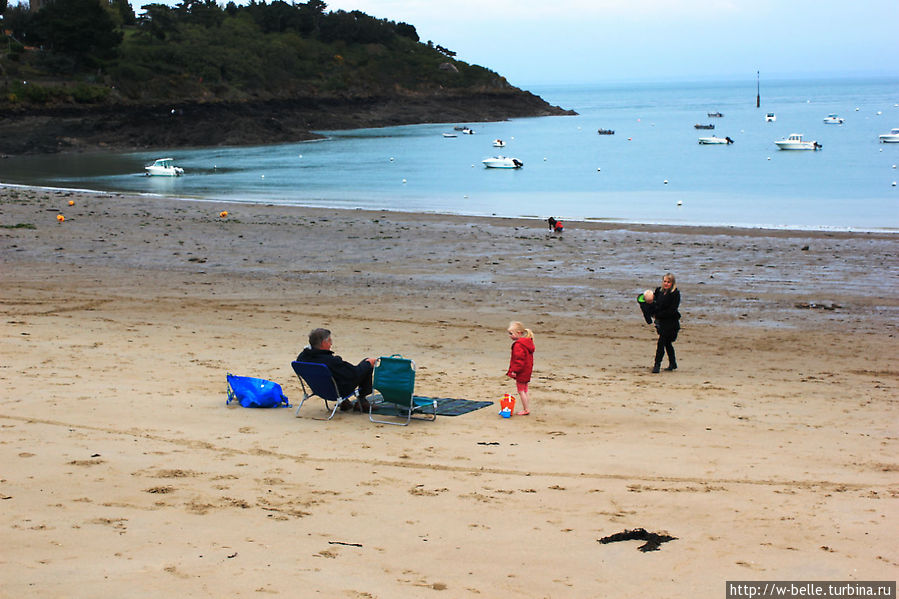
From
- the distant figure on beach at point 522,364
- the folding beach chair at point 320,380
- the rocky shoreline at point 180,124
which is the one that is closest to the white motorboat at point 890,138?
the rocky shoreline at point 180,124

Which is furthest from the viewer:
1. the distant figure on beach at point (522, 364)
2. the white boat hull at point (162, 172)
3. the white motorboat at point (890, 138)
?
the white motorboat at point (890, 138)

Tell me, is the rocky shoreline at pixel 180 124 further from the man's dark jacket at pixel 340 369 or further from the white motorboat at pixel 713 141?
the man's dark jacket at pixel 340 369

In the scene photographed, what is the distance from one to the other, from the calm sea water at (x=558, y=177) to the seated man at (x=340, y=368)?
2333 centimetres

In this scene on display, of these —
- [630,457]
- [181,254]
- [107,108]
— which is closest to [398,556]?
[630,457]

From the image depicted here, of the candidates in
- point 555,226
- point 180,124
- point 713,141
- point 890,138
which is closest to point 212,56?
point 180,124

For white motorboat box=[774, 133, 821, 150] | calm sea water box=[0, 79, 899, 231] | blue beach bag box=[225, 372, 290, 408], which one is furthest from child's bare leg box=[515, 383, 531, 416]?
white motorboat box=[774, 133, 821, 150]

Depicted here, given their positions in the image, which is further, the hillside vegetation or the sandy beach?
the hillside vegetation

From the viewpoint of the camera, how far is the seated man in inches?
347

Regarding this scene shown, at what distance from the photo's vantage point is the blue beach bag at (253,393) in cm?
902

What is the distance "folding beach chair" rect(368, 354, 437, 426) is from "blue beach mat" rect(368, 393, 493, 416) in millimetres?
150

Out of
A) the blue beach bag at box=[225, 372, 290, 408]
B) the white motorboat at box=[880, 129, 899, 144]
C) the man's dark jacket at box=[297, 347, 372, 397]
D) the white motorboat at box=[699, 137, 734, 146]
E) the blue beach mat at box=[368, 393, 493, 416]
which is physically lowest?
the blue beach mat at box=[368, 393, 493, 416]

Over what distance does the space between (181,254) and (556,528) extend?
17.6 meters

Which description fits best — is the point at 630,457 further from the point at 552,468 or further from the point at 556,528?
the point at 556,528

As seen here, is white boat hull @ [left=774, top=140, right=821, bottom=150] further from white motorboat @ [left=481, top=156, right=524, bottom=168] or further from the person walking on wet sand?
the person walking on wet sand
